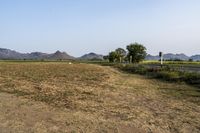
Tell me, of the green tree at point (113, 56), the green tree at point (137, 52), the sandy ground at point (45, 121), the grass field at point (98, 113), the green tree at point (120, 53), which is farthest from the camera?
the green tree at point (113, 56)

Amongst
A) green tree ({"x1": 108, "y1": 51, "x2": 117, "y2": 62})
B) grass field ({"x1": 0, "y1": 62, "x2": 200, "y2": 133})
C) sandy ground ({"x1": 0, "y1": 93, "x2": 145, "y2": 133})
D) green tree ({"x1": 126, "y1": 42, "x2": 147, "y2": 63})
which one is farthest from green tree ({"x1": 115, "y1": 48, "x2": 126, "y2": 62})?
sandy ground ({"x1": 0, "y1": 93, "x2": 145, "y2": 133})

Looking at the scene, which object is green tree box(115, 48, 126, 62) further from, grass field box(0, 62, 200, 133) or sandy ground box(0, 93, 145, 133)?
sandy ground box(0, 93, 145, 133)

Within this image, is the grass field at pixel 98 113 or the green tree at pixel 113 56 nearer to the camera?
the grass field at pixel 98 113

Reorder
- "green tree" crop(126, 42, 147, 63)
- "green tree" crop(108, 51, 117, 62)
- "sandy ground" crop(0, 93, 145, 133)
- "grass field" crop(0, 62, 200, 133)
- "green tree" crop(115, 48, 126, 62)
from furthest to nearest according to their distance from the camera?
"green tree" crop(108, 51, 117, 62) < "green tree" crop(115, 48, 126, 62) < "green tree" crop(126, 42, 147, 63) < "grass field" crop(0, 62, 200, 133) < "sandy ground" crop(0, 93, 145, 133)

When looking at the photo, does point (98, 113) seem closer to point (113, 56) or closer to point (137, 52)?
point (137, 52)

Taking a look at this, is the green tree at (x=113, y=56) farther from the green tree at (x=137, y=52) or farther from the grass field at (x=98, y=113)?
the grass field at (x=98, y=113)

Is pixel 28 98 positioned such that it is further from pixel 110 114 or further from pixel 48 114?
pixel 110 114

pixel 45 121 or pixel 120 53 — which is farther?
pixel 120 53

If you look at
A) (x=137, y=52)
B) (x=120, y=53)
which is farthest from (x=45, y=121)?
(x=120, y=53)

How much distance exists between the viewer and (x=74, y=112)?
12484 mm

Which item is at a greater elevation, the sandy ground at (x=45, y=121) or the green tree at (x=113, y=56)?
the green tree at (x=113, y=56)

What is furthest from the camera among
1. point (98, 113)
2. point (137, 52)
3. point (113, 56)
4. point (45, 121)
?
point (113, 56)

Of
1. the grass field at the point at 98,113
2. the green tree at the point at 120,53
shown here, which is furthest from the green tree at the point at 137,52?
the grass field at the point at 98,113

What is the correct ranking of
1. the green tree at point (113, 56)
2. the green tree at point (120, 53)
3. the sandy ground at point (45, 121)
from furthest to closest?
the green tree at point (113, 56) → the green tree at point (120, 53) → the sandy ground at point (45, 121)
